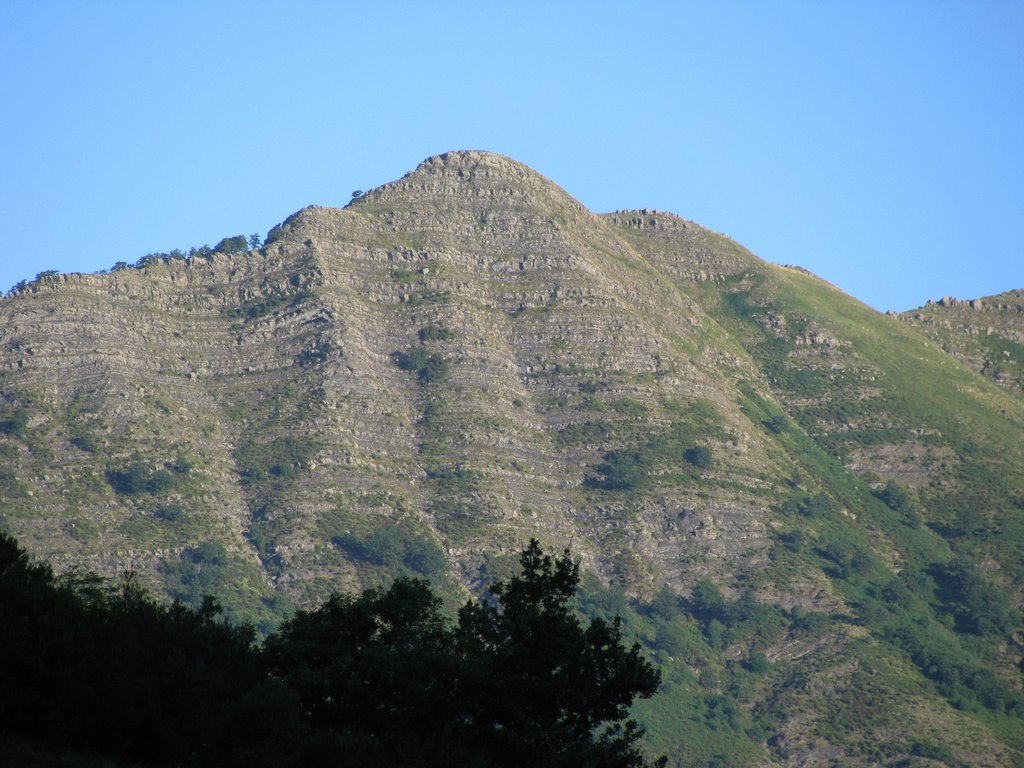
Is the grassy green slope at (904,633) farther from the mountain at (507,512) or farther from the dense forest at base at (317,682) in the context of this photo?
the dense forest at base at (317,682)

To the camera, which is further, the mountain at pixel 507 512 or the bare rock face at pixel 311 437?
the bare rock face at pixel 311 437

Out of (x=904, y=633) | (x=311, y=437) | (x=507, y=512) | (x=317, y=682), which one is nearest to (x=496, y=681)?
(x=317, y=682)

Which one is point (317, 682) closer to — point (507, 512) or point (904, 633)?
point (507, 512)

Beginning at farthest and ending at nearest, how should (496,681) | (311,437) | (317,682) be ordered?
(311,437), (317,682), (496,681)

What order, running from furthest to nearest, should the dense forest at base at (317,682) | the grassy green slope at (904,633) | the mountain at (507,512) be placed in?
the mountain at (507,512), the grassy green slope at (904,633), the dense forest at base at (317,682)

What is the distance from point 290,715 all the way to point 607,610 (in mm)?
109697

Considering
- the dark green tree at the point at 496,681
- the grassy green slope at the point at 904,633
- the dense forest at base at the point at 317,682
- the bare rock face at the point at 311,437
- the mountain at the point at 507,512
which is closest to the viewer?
the dense forest at base at the point at 317,682

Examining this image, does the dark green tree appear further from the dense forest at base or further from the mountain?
the mountain

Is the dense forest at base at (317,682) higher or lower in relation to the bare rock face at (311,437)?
lower

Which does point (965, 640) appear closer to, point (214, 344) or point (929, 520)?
point (929, 520)

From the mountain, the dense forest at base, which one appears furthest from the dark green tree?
the mountain

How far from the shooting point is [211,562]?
159125mm

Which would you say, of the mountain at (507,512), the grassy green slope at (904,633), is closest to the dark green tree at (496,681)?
the mountain at (507,512)

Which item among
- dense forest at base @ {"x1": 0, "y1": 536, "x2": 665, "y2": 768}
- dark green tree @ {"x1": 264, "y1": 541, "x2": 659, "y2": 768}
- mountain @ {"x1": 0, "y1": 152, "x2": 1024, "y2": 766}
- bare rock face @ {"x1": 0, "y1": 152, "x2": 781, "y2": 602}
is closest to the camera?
dense forest at base @ {"x1": 0, "y1": 536, "x2": 665, "y2": 768}
